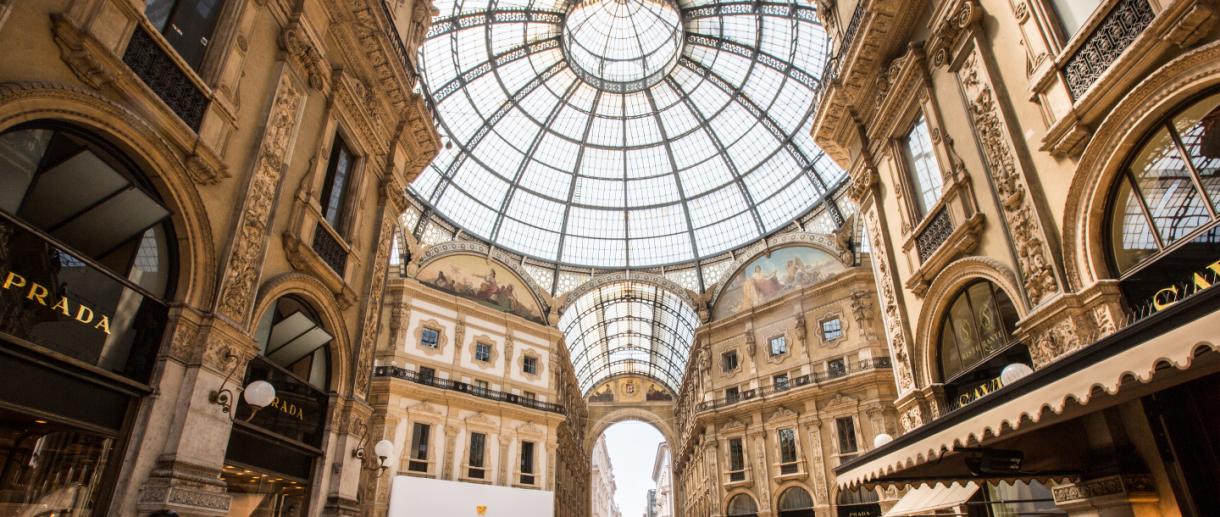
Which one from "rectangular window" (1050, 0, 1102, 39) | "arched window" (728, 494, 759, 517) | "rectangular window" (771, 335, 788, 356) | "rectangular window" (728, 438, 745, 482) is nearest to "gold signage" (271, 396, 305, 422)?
"rectangular window" (1050, 0, 1102, 39)

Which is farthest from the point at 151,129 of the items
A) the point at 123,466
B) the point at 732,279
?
the point at 732,279

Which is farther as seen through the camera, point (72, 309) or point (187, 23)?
point (187, 23)

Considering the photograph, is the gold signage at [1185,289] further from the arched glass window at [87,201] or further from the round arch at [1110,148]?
the arched glass window at [87,201]

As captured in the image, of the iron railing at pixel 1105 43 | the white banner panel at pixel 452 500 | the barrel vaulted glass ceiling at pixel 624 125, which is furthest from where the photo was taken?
the barrel vaulted glass ceiling at pixel 624 125

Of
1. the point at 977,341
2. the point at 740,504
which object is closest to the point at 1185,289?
the point at 977,341

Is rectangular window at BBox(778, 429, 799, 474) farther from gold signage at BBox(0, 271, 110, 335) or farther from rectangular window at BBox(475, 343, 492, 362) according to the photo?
gold signage at BBox(0, 271, 110, 335)

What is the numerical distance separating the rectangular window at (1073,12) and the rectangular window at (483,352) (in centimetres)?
3185

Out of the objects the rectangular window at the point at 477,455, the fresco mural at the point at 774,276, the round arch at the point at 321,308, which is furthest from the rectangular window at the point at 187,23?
the fresco mural at the point at 774,276

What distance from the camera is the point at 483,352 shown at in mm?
35844

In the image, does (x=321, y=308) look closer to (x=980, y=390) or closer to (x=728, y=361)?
(x=980, y=390)

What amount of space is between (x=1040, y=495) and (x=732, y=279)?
30.6m

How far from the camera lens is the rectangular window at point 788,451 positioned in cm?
3216

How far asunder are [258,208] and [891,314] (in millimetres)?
12948

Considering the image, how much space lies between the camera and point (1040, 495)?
9.81m
